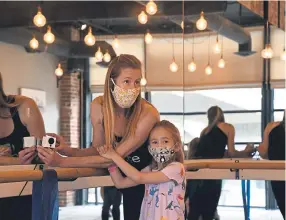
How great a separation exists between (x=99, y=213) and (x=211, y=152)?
1283mm

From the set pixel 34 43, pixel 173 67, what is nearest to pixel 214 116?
pixel 173 67

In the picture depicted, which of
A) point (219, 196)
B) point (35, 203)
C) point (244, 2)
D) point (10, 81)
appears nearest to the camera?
point (35, 203)

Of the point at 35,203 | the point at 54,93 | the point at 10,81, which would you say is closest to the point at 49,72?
the point at 54,93

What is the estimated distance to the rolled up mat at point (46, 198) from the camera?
220 cm

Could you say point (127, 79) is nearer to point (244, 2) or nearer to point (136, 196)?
point (136, 196)

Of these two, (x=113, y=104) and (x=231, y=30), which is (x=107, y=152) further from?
(x=231, y=30)

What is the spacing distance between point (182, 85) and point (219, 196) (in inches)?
40.1

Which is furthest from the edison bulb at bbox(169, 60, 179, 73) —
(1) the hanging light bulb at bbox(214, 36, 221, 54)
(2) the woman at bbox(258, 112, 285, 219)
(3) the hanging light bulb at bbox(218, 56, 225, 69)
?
(2) the woman at bbox(258, 112, 285, 219)

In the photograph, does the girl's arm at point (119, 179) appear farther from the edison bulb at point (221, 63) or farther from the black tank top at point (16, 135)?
the edison bulb at point (221, 63)

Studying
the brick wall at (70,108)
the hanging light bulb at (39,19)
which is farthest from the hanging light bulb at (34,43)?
the brick wall at (70,108)

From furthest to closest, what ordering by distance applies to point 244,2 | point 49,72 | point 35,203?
point 244,2, point 49,72, point 35,203

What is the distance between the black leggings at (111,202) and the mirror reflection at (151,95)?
0.05ft

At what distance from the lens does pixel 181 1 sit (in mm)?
5484

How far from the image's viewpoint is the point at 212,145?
556 centimetres
